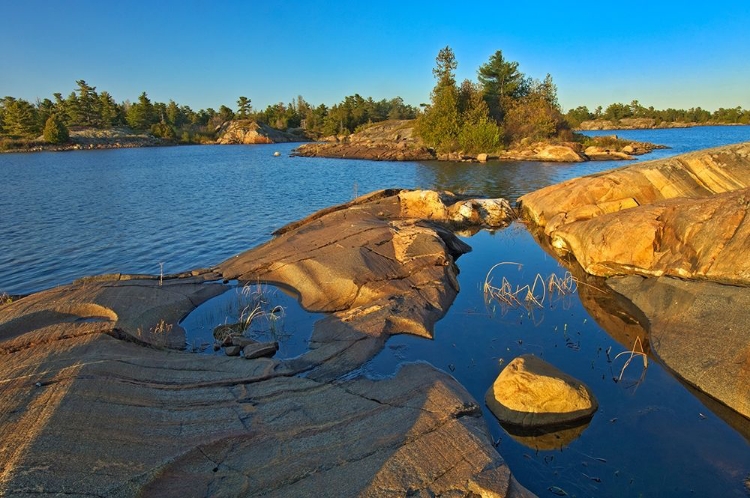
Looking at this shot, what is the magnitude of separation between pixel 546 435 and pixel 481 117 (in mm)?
63603

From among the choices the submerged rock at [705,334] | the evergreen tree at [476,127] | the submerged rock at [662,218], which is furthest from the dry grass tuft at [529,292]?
the evergreen tree at [476,127]

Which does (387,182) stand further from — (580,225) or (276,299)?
(276,299)

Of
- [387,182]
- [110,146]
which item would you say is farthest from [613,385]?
[110,146]


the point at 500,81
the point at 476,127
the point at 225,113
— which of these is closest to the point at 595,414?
the point at 476,127

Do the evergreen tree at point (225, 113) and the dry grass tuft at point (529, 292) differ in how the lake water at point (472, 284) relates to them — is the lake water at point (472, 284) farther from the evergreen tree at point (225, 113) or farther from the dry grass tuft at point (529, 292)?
the evergreen tree at point (225, 113)

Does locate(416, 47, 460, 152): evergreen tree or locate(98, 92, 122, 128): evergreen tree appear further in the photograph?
locate(98, 92, 122, 128): evergreen tree

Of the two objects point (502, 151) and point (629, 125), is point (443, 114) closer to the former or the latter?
point (502, 151)

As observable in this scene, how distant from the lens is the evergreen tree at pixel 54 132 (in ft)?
305

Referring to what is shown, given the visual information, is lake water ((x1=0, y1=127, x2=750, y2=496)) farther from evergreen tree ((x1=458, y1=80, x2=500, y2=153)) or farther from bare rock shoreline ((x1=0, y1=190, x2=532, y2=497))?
A: evergreen tree ((x1=458, y1=80, x2=500, y2=153))

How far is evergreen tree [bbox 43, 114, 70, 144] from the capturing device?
9294cm

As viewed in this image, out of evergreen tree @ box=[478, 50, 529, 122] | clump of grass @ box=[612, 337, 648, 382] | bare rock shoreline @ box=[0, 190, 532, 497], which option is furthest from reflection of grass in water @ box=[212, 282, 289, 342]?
evergreen tree @ box=[478, 50, 529, 122]

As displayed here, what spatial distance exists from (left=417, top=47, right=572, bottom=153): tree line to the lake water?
1976cm

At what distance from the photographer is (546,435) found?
22.7ft

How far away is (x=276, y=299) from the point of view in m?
12.8
